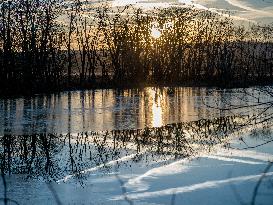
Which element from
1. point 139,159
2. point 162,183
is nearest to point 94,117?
point 139,159

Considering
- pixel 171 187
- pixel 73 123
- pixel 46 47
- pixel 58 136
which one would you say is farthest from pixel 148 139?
pixel 46 47

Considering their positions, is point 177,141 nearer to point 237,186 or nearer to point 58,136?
point 58,136

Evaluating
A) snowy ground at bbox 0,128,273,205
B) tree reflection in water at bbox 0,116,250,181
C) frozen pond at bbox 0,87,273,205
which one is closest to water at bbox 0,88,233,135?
frozen pond at bbox 0,87,273,205

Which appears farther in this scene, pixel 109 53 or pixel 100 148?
pixel 109 53

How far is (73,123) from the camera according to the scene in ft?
65.5

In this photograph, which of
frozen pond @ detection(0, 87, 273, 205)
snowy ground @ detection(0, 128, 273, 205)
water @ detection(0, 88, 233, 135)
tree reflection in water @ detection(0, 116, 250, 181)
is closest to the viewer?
snowy ground @ detection(0, 128, 273, 205)

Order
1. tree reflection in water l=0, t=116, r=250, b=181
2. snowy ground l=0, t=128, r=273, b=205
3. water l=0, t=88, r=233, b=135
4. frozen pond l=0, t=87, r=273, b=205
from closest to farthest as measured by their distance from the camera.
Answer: snowy ground l=0, t=128, r=273, b=205
frozen pond l=0, t=87, r=273, b=205
tree reflection in water l=0, t=116, r=250, b=181
water l=0, t=88, r=233, b=135

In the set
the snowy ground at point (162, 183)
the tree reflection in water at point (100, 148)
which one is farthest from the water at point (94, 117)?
the snowy ground at point (162, 183)

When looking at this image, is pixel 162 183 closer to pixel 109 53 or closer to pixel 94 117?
pixel 94 117

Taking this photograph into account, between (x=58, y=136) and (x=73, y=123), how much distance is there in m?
3.73

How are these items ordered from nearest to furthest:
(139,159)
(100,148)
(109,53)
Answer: (139,159), (100,148), (109,53)

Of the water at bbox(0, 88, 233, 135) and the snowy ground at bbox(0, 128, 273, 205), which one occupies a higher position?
the water at bbox(0, 88, 233, 135)

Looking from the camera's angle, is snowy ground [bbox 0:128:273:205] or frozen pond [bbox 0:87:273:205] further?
frozen pond [bbox 0:87:273:205]

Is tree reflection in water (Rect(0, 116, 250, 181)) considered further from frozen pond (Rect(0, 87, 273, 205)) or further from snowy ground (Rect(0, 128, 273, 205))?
snowy ground (Rect(0, 128, 273, 205))
